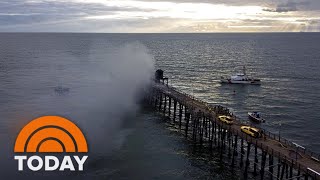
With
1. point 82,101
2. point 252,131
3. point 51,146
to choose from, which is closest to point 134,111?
point 82,101

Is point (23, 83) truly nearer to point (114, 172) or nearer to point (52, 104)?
point (52, 104)

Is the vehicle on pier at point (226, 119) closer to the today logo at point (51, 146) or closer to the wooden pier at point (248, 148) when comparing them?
the wooden pier at point (248, 148)

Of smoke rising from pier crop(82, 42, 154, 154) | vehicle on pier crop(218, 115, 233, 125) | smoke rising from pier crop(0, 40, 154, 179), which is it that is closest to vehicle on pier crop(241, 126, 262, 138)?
vehicle on pier crop(218, 115, 233, 125)

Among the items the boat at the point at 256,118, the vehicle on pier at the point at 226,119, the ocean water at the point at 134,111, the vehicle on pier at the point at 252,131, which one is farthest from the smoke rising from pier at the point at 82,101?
the boat at the point at 256,118

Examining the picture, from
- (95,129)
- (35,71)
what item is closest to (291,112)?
(95,129)

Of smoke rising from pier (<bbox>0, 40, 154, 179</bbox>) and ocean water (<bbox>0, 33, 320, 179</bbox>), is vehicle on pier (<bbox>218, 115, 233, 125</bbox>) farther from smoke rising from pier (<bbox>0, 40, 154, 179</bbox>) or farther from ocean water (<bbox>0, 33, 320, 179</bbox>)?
smoke rising from pier (<bbox>0, 40, 154, 179</bbox>)

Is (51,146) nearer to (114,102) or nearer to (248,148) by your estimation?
(248,148)
